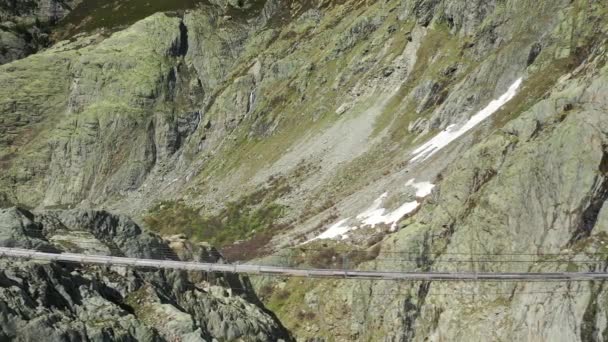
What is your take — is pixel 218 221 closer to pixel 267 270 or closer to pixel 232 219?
pixel 232 219

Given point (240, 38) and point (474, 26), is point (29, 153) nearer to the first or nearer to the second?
point (240, 38)

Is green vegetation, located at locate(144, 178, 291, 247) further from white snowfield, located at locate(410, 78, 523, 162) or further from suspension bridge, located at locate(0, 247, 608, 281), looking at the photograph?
suspension bridge, located at locate(0, 247, 608, 281)

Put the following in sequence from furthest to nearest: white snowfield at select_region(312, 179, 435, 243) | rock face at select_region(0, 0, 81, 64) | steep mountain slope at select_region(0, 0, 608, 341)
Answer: rock face at select_region(0, 0, 81, 64) → white snowfield at select_region(312, 179, 435, 243) → steep mountain slope at select_region(0, 0, 608, 341)

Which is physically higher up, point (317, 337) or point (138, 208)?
point (138, 208)

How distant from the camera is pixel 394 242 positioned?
4272 cm

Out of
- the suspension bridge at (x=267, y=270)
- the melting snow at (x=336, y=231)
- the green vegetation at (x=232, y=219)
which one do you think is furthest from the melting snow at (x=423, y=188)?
the suspension bridge at (x=267, y=270)

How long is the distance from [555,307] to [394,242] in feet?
34.9

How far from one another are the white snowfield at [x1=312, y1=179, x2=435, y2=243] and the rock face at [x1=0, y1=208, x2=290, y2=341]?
1785 cm

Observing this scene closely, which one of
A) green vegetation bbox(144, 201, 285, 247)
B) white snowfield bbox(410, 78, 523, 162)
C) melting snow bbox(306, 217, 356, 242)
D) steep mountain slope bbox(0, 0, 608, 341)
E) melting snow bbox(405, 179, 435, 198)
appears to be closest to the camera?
steep mountain slope bbox(0, 0, 608, 341)

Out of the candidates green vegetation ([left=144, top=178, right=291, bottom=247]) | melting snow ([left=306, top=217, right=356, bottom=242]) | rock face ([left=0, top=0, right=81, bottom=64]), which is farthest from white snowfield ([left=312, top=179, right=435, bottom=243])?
rock face ([left=0, top=0, right=81, bottom=64])

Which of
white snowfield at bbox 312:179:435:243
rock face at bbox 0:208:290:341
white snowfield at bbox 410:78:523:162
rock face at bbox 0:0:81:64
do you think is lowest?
white snowfield at bbox 312:179:435:243

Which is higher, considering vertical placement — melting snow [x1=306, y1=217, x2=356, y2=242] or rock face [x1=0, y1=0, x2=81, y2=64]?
rock face [x1=0, y1=0, x2=81, y2=64]

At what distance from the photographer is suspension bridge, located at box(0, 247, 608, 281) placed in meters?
23.0

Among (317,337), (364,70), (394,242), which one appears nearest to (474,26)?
(364,70)
